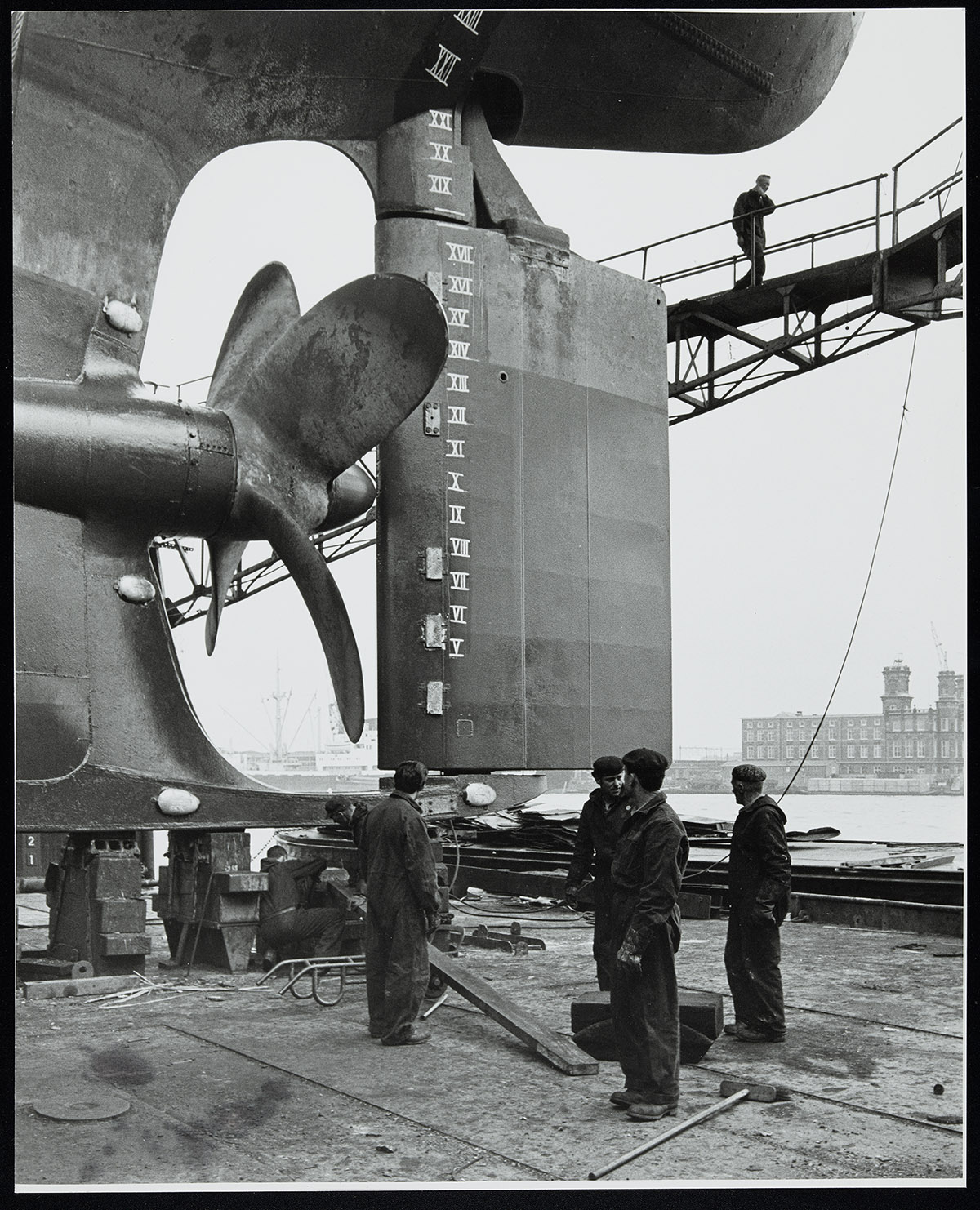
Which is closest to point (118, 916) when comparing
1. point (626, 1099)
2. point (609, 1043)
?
point (609, 1043)

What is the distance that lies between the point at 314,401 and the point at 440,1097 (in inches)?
188

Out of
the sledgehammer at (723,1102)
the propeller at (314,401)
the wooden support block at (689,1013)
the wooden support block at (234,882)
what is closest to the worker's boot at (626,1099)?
the sledgehammer at (723,1102)

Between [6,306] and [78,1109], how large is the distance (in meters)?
3.90

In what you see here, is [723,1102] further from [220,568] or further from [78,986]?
[220,568]

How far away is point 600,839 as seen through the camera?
28.5 ft

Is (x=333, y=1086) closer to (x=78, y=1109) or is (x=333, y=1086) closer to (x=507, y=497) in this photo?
(x=78, y=1109)

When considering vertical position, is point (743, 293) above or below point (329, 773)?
above

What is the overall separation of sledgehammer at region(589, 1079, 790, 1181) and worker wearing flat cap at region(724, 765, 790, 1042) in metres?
1.04

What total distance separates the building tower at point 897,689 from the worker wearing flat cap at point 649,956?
244cm

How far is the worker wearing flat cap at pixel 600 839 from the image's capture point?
28.2 feet

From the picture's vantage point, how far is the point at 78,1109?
19.7ft

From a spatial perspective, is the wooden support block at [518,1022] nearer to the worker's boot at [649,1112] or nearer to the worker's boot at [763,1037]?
the worker's boot at [649,1112]

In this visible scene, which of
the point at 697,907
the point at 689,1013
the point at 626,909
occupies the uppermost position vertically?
the point at 626,909

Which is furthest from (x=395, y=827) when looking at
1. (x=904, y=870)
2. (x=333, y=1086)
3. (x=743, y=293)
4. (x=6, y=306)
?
(x=743, y=293)
